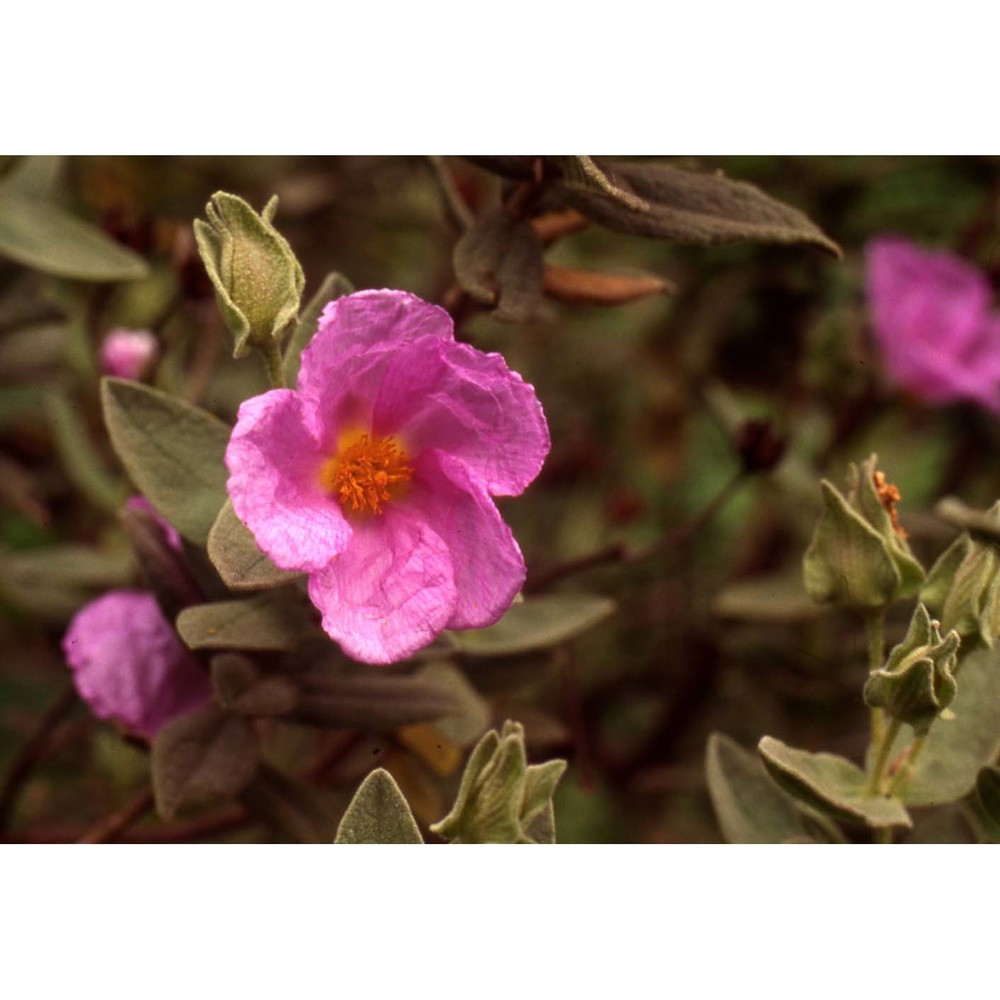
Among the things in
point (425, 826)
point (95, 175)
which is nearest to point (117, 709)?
point (425, 826)

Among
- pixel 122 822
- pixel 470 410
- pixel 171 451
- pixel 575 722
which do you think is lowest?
pixel 575 722

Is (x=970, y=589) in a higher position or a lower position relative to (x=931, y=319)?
higher

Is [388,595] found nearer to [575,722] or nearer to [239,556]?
[239,556]

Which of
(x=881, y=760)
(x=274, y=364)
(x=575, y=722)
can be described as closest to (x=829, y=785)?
(x=881, y=760)

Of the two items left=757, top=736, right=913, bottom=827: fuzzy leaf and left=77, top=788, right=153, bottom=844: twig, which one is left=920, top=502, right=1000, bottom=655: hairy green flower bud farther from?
→ left=77, top=788, right=153, bottom=844: twig

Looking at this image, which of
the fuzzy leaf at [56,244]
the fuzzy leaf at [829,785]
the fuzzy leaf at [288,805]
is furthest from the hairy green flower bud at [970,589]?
the fuzzy leaf at [56,244]

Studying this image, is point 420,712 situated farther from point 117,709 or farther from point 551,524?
point 551,524
